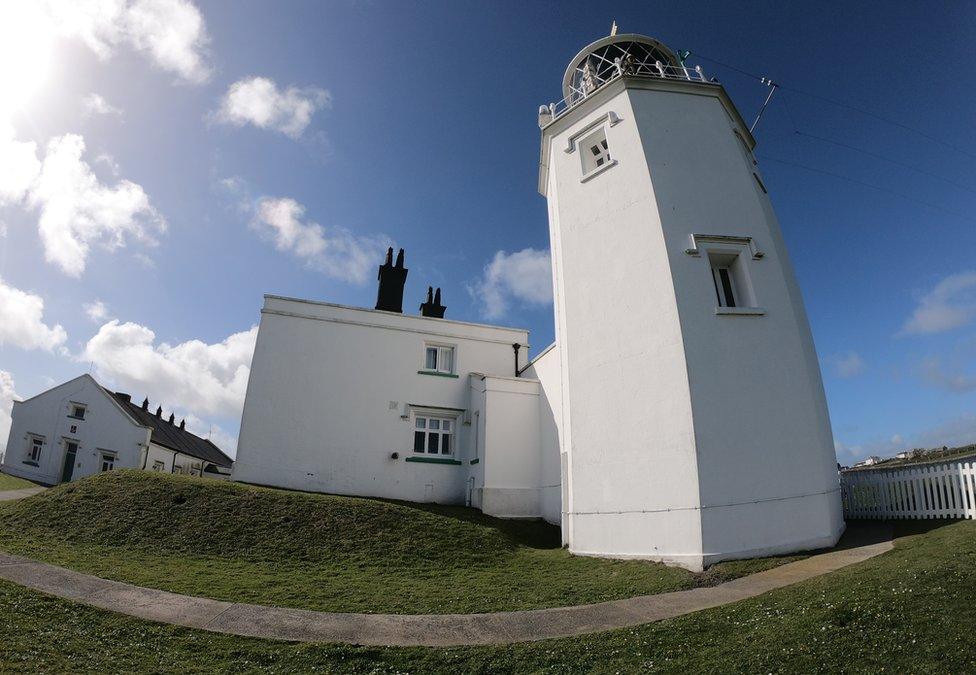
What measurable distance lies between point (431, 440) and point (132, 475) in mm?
9331

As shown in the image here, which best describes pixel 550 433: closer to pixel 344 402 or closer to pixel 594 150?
pixel 344 402

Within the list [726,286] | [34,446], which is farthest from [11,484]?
[726,286]

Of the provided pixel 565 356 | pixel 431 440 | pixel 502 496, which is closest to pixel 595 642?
pixel 565 356

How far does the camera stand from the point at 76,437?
26578 mm

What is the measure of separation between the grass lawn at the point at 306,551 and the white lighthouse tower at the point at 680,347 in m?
1.00

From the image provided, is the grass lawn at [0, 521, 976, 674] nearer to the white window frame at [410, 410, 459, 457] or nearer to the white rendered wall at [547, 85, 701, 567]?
the white rendered wall at [547, 85, 701, 567]

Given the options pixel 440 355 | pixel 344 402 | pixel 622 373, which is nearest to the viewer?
pixel 622 373

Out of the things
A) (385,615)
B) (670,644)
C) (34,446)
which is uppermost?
(34,446)

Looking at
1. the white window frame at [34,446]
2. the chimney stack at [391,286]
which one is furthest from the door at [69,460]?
the chimney stack at [391,286]

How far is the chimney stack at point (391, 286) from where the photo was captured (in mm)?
21984

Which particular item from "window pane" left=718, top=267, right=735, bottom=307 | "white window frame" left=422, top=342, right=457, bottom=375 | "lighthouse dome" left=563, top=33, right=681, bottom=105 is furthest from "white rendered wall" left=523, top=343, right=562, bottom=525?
"lighthouse dome" left=563, top=33, right=681, bottom=105

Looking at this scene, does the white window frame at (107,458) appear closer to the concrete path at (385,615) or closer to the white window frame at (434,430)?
the white window frame at (434,430)

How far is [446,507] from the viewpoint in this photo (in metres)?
17.4

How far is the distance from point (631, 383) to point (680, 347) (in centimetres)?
135
